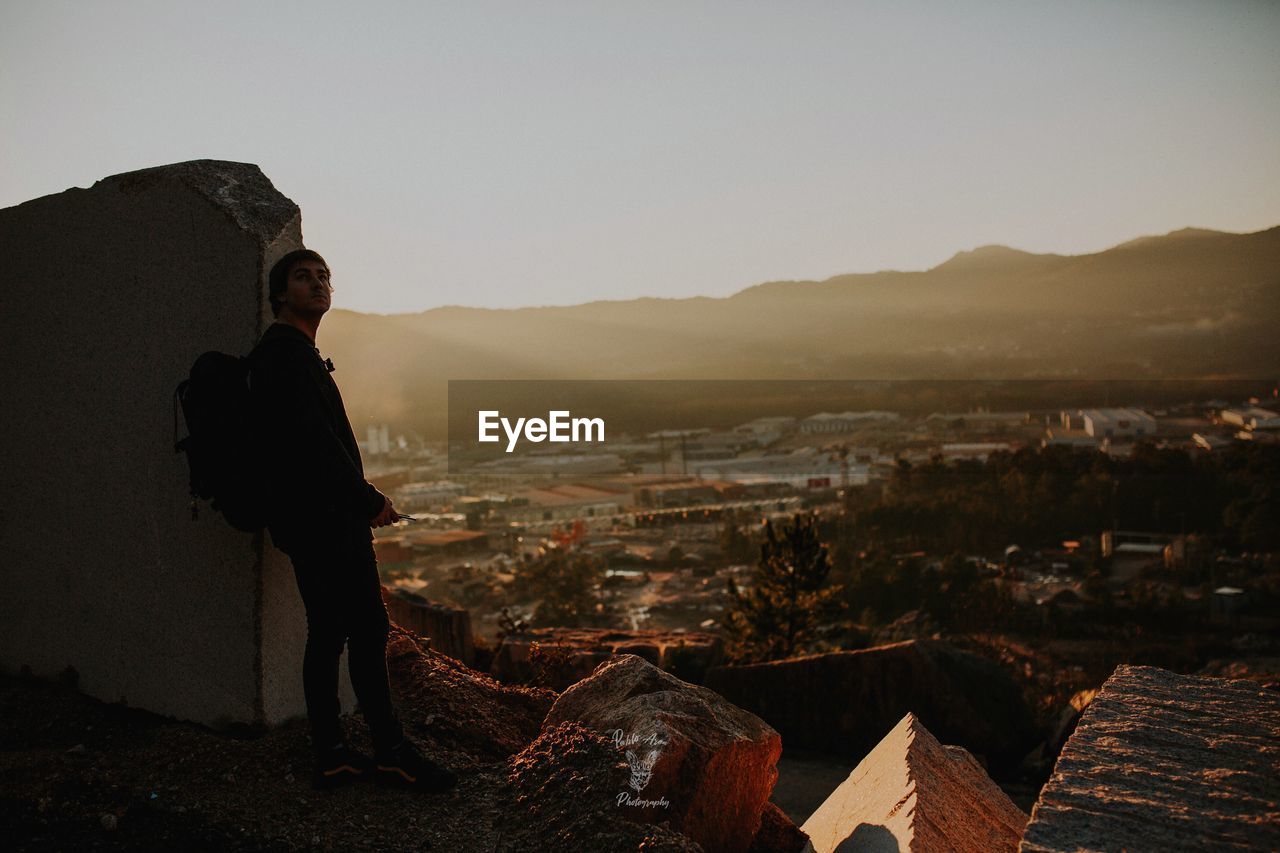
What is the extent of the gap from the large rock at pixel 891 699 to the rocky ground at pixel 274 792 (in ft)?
11.2

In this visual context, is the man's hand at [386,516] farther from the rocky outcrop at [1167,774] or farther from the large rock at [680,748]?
the rocky outcrop at [1167,774]

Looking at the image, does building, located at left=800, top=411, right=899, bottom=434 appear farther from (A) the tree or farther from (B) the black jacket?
(B) the black jacket

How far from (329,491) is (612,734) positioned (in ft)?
4.16

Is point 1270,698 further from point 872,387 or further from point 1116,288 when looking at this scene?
point 1116,288

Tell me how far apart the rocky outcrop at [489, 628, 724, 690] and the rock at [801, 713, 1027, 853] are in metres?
1.70

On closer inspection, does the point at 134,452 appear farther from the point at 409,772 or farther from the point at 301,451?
the point at 409,772

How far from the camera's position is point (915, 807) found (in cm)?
311

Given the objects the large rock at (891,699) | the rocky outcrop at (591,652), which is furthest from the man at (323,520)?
the large rock at (891,699)

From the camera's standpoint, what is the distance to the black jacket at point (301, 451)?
10.3 feet

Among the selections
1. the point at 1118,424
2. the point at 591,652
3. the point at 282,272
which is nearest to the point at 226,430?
the point at 282,272

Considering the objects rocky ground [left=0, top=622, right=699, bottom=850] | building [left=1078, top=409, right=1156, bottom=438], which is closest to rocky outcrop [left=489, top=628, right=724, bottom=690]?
rocky ground [left=0, top=622, right=699, bottom=850]

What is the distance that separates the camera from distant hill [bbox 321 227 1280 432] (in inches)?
1929

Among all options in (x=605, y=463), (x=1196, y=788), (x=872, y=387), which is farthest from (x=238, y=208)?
(x=872, y=387)

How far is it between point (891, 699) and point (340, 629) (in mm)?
4598
